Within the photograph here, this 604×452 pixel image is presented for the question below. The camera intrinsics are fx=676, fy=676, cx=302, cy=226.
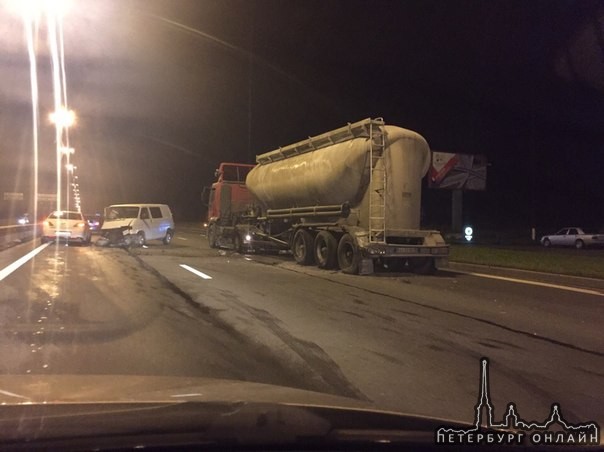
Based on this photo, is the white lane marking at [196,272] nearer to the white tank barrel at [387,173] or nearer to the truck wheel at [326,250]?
the truck wheel at [326,250]

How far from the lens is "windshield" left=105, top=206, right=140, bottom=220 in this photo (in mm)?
29906

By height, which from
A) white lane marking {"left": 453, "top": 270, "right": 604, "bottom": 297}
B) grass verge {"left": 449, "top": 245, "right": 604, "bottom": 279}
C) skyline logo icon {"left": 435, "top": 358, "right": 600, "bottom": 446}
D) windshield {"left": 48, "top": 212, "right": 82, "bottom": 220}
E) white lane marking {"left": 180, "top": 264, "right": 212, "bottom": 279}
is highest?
windshield {"left": 48, "top": 212, "right": 82, "bottom": 220}

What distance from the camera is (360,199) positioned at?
59.5 ft

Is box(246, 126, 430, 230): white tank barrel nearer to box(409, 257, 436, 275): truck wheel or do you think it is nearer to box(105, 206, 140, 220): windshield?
box(409, 257, 436, 275): truck wheel

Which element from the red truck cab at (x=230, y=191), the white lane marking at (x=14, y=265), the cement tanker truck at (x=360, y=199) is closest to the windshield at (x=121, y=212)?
the red truck cab at (x=230, y=191)

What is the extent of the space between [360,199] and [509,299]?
19.3 feet

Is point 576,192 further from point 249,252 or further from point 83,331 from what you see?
point 83,331

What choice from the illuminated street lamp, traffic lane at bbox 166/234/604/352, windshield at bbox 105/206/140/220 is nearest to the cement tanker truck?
traffic lane at bbox 166/234/604/352

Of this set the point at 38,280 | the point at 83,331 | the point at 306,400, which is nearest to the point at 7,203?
the point at 38,280

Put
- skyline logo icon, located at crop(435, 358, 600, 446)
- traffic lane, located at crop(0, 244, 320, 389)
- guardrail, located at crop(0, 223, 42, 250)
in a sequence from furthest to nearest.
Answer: guardrail, located at crop(0, 223, 42, 250) < traffic lane, located at crop(0, 244, 320, 389) < skyline logo icon, located at crop(435, 358, 600, 446)

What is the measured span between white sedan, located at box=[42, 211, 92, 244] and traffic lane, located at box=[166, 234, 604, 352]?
13608 mm

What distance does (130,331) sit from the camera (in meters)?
8.90

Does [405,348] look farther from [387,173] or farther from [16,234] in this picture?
[16,234]

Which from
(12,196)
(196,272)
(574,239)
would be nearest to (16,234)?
(196,272)
